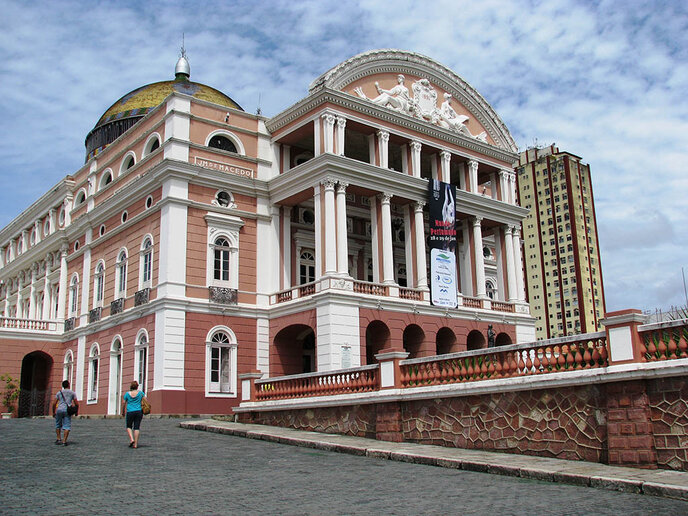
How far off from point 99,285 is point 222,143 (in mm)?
8586

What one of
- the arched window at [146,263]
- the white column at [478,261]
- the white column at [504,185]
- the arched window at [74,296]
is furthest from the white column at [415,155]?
the arched window at [74,296]

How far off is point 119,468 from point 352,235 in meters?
20.5

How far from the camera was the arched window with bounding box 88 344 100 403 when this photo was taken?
30750 millimetres

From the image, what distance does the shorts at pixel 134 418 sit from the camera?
1502 cm

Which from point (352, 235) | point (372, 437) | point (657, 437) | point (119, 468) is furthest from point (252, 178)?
point (657, 437)

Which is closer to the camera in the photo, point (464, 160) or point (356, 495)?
point (356, 495)

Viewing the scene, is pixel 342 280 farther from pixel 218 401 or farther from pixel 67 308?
pixel 67 308

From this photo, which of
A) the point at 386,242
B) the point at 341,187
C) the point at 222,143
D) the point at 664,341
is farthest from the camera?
the point at 222,143

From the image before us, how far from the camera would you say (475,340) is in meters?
31.3

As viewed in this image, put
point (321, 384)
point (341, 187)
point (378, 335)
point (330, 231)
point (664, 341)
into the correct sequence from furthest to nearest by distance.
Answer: point (378, 335) < point (341, 187) < point (330, 231) < point (321, 384) < point (664, 341)

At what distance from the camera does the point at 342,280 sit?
2623 centimetres

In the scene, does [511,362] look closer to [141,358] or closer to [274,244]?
[274,244]

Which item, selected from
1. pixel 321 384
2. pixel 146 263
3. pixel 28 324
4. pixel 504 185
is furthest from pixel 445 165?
pixel 28 324

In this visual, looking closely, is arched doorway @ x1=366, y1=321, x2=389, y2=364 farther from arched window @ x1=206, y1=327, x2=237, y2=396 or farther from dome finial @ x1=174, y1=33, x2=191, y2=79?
dome finial @ x1=174, y1=33, x2=191, y2=79
